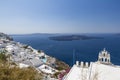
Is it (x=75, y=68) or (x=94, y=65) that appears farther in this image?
(x=75, y=68)

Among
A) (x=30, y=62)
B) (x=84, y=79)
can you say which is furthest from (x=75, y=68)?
(x=30, y=62)

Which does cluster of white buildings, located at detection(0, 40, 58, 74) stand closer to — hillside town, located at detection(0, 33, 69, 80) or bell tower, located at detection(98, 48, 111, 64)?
hillside town, located at detection(0, 33, 69, 80)

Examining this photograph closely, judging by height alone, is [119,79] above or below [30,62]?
above

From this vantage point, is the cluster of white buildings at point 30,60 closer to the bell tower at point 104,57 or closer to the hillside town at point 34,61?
the hillside town at point 34,61

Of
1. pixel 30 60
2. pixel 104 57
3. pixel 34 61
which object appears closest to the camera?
pixel 104 57

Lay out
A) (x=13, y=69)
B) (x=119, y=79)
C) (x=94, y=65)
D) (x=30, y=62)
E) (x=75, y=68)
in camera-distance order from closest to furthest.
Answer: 1. (x=13, y=69)
2. (x=119, y=79)
3. (x=94, y=65)
4. (x=75, y=68)
5. (x=30, y=62)

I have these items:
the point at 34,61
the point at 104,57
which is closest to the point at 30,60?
the point at 34,61

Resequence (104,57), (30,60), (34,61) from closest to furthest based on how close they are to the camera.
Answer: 1. (104,57)
2. (30,60)
3. (34,61)

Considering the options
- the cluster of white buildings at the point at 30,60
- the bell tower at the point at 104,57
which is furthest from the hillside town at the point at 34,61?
the bell tower at the point at 104,57

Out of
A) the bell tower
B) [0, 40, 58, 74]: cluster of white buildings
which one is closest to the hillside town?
[0, 40, 58, 74]: cluster of white buildings

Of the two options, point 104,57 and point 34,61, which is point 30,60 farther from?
point 104,57

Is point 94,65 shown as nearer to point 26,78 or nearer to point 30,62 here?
point 26,78
